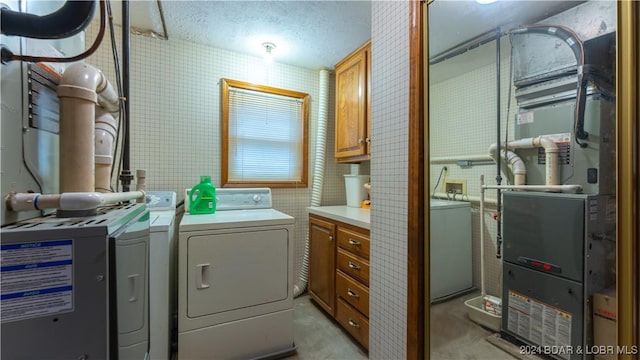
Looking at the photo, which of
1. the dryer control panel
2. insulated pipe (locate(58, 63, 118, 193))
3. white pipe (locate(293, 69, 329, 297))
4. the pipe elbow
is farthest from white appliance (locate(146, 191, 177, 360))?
white pipe (locate(293, 69, 329, 297))

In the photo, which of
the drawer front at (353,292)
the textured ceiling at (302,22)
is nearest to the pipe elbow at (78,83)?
the textured ceiling at (302,22)

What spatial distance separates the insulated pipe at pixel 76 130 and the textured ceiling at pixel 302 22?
1.31 meters

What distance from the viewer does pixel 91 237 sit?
516 millimetres

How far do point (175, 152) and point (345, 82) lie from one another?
1.69 m

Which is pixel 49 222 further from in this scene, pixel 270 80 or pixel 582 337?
→ pixel 270 80

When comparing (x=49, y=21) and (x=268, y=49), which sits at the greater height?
(x=268, y=49)

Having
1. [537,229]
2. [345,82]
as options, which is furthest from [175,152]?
[537,229]

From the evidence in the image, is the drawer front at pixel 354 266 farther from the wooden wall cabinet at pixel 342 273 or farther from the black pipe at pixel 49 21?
the black pipe at pixel 49 21

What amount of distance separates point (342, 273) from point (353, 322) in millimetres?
346

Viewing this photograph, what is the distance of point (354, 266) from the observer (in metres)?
1.92

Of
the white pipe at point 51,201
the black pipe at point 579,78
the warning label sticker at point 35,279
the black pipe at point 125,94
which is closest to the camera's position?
the warning label sticker at point 35,279

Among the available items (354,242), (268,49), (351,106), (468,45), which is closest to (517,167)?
(468,45)

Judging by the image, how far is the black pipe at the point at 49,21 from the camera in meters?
0.54

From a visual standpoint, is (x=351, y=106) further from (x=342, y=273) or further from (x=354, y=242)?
(x=342, y=273)
